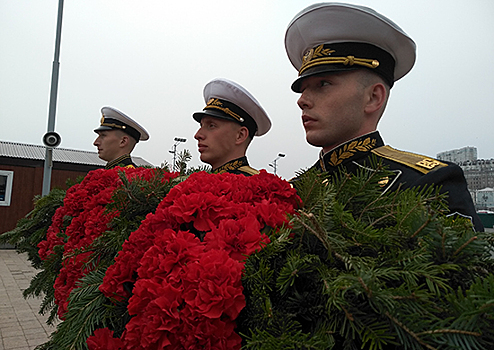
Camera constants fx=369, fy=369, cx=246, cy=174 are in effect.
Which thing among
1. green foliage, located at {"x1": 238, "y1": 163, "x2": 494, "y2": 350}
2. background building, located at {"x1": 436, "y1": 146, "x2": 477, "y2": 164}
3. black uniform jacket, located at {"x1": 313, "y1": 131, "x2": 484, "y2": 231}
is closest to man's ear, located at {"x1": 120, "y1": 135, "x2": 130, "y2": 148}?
black uniform jacket, located at {"x1": 313, "y1": 131, "x2": 484, "y2": 231}

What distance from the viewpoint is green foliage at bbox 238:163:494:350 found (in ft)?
1.69

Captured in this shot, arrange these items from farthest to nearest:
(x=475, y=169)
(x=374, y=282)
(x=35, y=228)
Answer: (x=475, y=169) < (x=35, y=228) < (x=374, y=282)

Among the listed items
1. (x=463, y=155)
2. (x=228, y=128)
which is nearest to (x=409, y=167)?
(x=228, y=128)

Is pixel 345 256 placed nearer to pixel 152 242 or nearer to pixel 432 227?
pixel 432 227

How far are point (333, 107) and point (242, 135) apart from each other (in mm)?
1590

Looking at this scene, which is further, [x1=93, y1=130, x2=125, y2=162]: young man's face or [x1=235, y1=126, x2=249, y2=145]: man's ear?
[x1=93, y1=130, x2=125, y2=162]: young man's face

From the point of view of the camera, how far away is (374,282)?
544 millimetres

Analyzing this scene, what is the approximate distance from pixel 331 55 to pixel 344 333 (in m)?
1.27

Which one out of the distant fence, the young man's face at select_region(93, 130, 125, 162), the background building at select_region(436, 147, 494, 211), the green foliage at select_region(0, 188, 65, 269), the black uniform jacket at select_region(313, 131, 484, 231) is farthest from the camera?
the distant fence

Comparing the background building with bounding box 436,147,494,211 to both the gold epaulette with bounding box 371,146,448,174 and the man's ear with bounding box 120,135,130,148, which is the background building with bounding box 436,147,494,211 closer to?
the man's ear with bounding box 120,135,130,148

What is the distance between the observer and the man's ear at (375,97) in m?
1.58

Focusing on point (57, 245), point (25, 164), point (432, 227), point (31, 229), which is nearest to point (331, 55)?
point (432, 227)

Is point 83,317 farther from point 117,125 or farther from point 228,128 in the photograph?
point 117,125

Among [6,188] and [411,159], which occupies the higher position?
[6,188]
